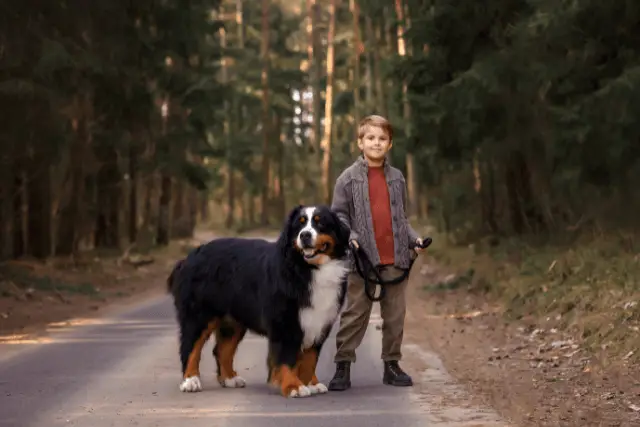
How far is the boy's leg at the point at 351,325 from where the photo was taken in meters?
9.29

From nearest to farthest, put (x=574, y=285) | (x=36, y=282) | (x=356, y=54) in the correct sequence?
(x=574, y=285)
(x=36, y=282)
(x=356, y=54)

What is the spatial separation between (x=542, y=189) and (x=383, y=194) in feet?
40.8

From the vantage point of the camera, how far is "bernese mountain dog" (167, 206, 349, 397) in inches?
335

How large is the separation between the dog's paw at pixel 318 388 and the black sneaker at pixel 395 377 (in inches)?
28.7

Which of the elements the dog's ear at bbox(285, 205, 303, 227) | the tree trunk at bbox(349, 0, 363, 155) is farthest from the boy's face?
the tree trunk at bbox(349, 0, 363, 155)

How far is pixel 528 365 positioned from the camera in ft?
36.2

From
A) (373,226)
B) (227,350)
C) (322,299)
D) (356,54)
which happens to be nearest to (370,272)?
(373,226)

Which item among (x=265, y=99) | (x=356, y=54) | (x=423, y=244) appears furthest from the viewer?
(x=265, y=99)

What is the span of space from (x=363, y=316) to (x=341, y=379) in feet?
1.87

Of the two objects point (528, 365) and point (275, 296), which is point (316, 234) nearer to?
point (275, 296)

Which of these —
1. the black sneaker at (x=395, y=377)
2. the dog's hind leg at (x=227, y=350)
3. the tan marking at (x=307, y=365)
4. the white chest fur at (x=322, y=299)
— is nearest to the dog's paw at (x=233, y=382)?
the dog's hind leg at (x=227, y=350)

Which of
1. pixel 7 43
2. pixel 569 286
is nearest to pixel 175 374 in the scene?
pixel 569 286

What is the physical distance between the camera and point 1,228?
86.5 feet

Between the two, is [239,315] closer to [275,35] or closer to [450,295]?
[450,295]
